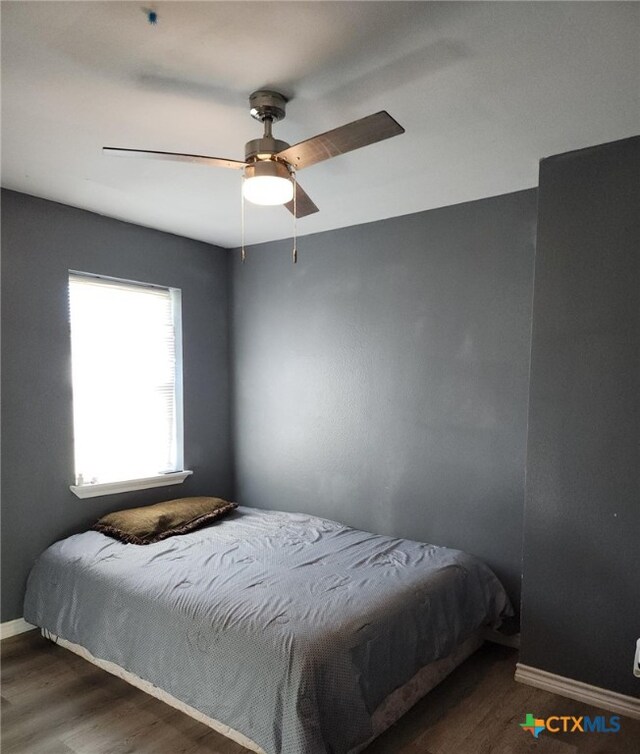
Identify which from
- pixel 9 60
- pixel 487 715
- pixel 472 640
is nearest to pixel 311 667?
pixel 487 715

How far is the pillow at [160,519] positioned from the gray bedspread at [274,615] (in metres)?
0.09

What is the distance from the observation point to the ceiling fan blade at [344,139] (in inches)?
63.6

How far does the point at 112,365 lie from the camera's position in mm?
3547

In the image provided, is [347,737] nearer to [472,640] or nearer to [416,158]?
[472,640]

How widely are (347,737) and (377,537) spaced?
1.39 metres

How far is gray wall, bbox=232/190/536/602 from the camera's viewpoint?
300 centimetres

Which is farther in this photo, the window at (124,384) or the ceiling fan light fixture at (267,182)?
the window at (124,384)

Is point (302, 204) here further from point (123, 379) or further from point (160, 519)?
point (160, 519)

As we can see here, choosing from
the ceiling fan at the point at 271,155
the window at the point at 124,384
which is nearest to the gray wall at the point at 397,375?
the window at the point at 124,384

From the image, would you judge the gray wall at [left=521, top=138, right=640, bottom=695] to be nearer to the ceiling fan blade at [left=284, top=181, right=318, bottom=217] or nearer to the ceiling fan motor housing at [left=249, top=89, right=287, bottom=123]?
the ceiling fan blade at [left=284, top=181, right=318, bottom=217]

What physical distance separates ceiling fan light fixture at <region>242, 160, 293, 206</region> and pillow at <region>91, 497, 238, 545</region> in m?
2.09

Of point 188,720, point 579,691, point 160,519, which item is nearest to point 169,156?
point 160,519

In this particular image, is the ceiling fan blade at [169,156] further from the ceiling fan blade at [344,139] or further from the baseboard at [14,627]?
the baseboard at [14,627]

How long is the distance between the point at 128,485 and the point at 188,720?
1613mm
